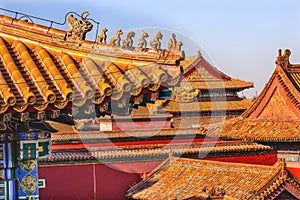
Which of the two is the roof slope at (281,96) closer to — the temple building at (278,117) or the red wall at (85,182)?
the temple building at (278,117)

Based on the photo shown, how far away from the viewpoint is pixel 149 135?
23.0 m

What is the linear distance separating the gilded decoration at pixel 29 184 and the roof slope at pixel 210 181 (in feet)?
Result: 28.6

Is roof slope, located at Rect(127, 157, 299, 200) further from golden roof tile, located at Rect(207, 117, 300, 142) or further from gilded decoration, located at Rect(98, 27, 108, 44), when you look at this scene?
gilded decoration, located at Rect(98, 27, 108, 44)

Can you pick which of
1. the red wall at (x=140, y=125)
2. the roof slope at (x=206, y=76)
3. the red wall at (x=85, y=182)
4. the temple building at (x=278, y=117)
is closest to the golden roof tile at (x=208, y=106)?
the roof slope at (x=206, y=76)

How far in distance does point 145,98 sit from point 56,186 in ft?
38.9

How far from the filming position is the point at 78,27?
22.7 ft

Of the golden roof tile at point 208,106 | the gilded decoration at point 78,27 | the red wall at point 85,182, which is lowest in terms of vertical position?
the red wall at point 85,182

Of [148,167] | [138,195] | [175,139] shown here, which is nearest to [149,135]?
[175,139]

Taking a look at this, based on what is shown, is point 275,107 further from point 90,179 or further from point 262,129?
point 90,179

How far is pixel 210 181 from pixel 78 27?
35.7 feet

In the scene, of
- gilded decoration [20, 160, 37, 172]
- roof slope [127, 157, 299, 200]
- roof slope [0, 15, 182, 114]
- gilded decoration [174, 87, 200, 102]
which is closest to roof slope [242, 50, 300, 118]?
roof slope [127, 157, 299, 200]

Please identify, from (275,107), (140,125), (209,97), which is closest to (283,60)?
(275,107)

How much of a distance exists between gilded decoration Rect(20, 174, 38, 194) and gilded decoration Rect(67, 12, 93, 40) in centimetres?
138

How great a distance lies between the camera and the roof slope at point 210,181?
15852mm
